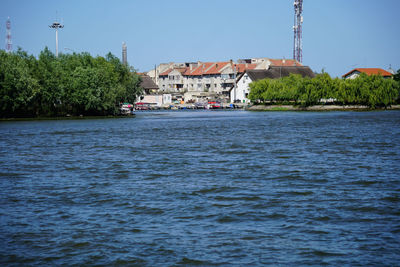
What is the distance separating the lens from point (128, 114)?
340ft

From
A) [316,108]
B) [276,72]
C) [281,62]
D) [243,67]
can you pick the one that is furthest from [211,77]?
[316,108]

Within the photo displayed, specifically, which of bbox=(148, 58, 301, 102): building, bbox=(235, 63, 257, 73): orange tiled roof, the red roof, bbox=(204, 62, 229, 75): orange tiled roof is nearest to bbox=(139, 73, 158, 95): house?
bbox=(148, 58, 301, 102): building

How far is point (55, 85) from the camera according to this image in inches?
3290

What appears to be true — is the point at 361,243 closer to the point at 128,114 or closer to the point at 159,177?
the point at 159,177

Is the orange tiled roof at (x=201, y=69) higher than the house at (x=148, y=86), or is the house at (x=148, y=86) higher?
the orange tiled roof at (x=201, y=69)

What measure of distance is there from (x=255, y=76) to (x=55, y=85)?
79.9 meters

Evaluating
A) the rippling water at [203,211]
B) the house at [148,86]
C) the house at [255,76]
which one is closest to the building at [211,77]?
the house at [148,86]

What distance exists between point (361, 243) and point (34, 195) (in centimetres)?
980

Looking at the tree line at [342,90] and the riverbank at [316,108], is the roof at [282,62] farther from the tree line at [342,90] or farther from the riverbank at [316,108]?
the tree line at [342,90]

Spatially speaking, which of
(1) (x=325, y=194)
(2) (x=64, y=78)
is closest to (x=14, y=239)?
(1) (x=325, y=194)

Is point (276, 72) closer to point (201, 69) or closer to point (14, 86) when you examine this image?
point (201, 69)

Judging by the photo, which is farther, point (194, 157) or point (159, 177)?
point (194, 157)

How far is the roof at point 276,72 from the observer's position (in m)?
155

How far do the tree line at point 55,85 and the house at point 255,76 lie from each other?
216 ft
